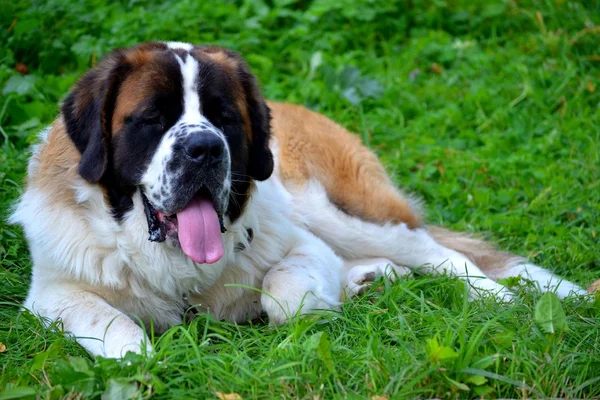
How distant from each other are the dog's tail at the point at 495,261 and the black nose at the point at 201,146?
143 centimetres

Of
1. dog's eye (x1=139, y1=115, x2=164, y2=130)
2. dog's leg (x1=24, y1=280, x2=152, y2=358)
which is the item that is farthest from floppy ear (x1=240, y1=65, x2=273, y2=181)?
dog's leg (x1=24, y1=280, x2=152, y2=358)

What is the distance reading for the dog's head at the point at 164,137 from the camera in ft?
8.64

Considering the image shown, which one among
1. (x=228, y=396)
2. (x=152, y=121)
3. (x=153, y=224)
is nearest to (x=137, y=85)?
(x=152, y=121)

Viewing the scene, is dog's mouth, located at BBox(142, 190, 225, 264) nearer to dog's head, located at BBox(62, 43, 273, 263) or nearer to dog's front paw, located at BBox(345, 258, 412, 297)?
dog's head, located at BBox(62, 43, 273, 263)

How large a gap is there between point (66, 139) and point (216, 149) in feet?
1.98

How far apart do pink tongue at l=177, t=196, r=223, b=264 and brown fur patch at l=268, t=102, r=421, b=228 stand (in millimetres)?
945

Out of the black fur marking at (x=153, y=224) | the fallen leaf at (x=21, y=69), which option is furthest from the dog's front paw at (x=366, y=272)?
the fallen leaf at (x=21, y=69)

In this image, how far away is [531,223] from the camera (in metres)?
4.12

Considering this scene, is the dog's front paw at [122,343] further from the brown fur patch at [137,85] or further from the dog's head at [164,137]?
the brown fur patch at [137,85]

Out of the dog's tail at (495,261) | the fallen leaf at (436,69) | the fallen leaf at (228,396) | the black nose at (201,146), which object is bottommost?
the fallen leaf at (436,69)

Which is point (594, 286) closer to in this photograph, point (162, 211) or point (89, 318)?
point (162, 211)

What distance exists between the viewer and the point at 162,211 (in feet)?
8.80

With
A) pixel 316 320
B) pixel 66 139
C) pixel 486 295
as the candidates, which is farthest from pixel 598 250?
pixel 66 139

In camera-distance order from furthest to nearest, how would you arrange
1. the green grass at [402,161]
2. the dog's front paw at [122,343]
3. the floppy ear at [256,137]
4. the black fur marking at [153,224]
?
1. the floppy ear at [256,137]
2. the black fur marking at [153,224]
3. the dog's front paw at [122,343]
4. the green grass at [402,161]
